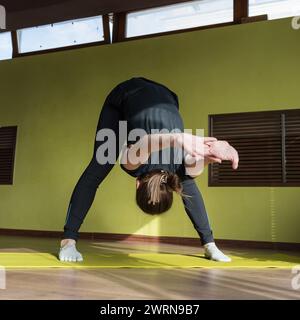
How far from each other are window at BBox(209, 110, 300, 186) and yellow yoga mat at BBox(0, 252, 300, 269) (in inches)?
48.1

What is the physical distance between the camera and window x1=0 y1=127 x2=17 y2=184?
17.1 feet

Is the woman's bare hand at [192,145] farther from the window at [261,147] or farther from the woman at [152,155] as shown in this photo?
the window at [261,147]

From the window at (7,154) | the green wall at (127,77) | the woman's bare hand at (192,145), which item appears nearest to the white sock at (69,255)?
the woman's bare hand at (192,145)

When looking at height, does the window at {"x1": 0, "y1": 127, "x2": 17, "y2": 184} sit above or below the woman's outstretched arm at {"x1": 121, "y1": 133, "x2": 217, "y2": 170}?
above

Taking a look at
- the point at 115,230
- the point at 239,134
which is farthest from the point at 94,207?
the point at 239,134

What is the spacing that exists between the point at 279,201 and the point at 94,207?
188 centimetres

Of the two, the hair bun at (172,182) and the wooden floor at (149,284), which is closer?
the wooden floor at (149,284)

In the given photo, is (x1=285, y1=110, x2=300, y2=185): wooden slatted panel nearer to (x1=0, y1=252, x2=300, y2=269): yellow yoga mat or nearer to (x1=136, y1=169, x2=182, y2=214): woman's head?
(x1=0, y1=252, x2=300, y2=269): yellow yoga mat

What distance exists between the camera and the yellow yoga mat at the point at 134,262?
237cm

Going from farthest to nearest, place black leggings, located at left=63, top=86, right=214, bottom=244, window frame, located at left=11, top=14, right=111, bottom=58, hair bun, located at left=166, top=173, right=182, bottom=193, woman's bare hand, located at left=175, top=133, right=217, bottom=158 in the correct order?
1. window frame, located at left=11, top=14, right=111, bottom=58
2. black leggings, located at left=63, top=86, right=214, bottom=244
3. hair bun, located at left=166, top=173, right=182, bottom=193
4. woman's bare hand, located at left=175, top=133, right=217, bottom=158

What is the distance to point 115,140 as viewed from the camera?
262cm

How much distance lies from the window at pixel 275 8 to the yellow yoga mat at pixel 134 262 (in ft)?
7.87

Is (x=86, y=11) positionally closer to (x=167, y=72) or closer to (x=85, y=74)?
(x=85, y=74)

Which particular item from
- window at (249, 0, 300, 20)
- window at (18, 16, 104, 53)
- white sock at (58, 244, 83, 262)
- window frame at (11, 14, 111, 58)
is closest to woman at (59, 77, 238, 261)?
white sock at (58, 244, 83, 262)
